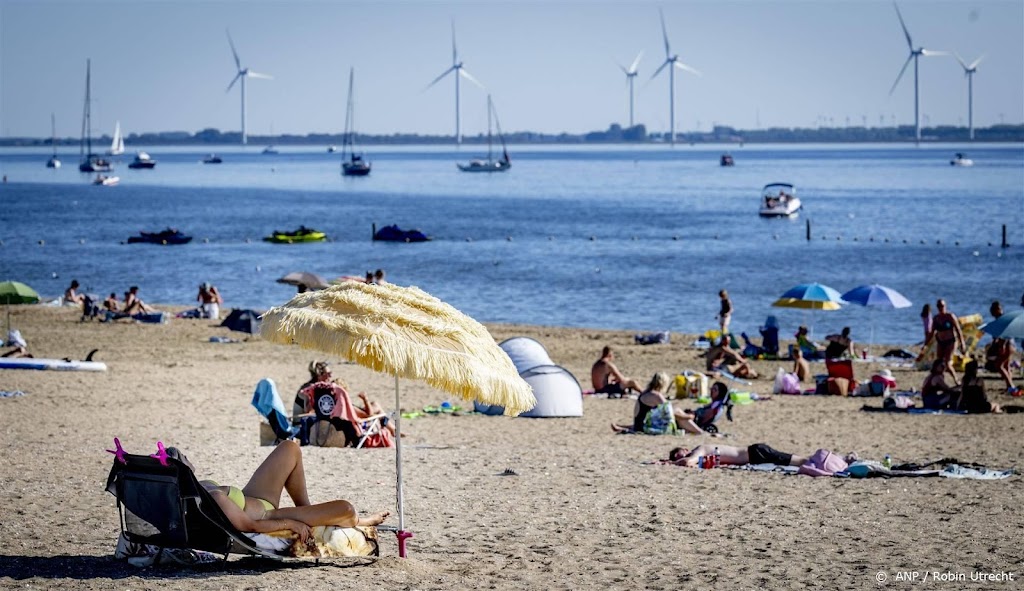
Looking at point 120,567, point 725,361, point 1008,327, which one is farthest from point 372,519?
point 725,361

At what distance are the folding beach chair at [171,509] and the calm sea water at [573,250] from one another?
90.3 feet

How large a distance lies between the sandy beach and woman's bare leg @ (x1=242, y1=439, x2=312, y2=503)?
0.46 metres

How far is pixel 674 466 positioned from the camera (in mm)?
12836

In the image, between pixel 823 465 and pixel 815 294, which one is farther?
pixel 815 294

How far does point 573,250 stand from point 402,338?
5756 cm

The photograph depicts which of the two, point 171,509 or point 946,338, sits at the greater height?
point 946,338

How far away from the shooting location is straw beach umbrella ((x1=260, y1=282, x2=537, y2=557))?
829 centimetres

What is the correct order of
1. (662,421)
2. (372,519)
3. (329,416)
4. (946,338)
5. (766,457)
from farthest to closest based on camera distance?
(946,338) → (662,421) → (329,416) → (766,457) → (372,519)

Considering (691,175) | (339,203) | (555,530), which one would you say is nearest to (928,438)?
(555,530)

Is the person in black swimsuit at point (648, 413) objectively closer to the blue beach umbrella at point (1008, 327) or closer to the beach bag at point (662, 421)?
the beach bag at point (662, 421)

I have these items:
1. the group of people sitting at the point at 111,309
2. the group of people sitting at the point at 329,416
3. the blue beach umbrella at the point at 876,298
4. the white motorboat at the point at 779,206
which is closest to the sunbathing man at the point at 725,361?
the blue beach umbrella at the point at 876,298

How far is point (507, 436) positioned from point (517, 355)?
9.86ft

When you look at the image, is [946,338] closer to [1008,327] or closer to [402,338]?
[1008,327]

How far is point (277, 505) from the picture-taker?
28.0 feet
